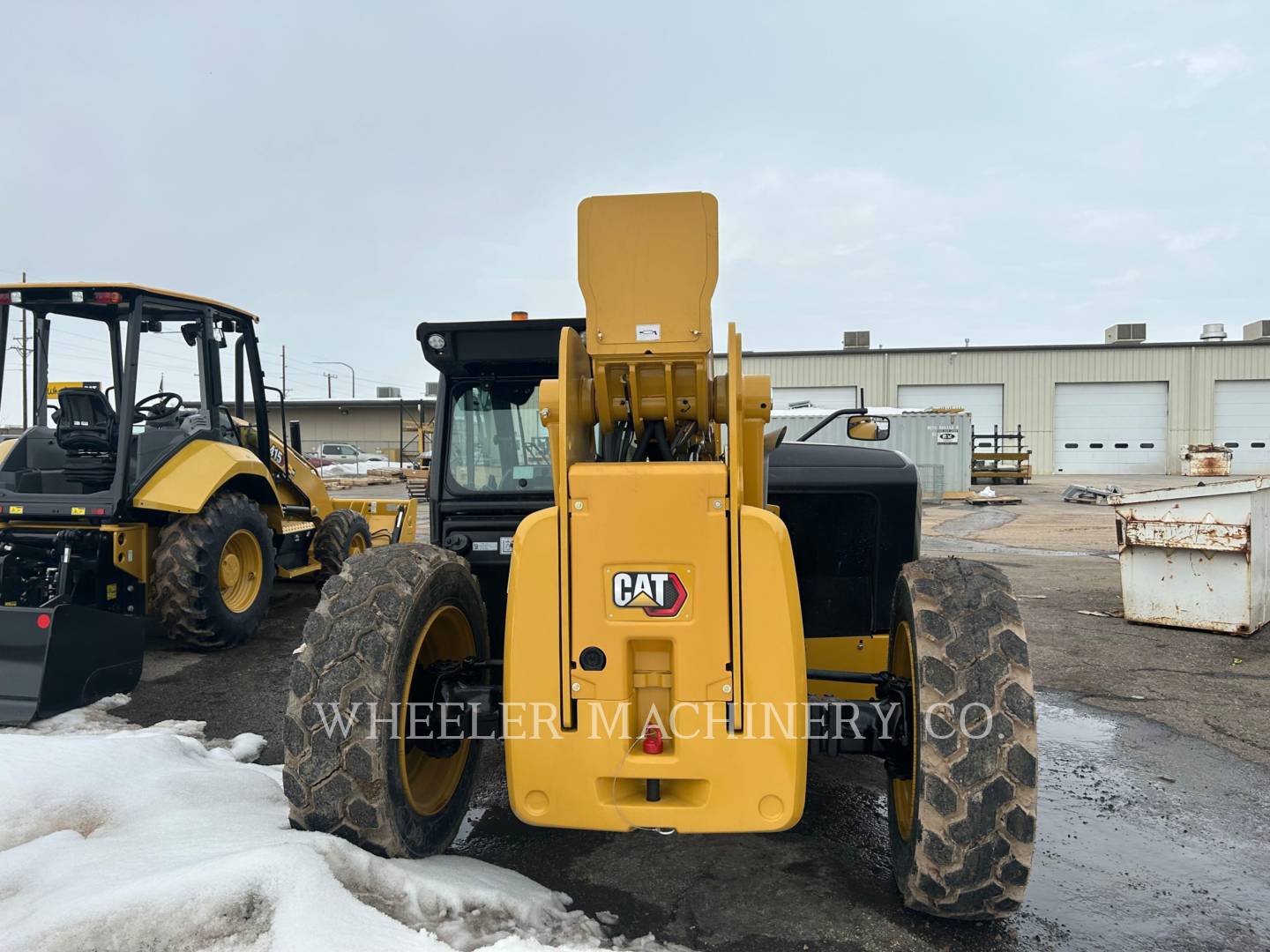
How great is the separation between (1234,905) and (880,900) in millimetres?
1281

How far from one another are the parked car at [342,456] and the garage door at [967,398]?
25.5 m

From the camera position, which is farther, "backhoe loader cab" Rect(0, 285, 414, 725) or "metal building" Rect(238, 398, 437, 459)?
"metal building" Rect(238, 398, 437, 459)

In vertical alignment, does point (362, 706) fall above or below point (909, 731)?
above

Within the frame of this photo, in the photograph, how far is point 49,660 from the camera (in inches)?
182

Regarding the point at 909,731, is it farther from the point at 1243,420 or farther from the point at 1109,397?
the point at 1243,420

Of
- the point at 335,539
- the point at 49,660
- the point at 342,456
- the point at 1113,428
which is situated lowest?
the point at 49,660

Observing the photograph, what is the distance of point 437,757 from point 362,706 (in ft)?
2.06

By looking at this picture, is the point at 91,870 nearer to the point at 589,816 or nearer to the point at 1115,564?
the point at 589,816

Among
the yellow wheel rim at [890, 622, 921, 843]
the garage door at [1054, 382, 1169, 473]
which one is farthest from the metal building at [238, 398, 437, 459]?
the yellow wheel rim at [890, 622, 921, 843]

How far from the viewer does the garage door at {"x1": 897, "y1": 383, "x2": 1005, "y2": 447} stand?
38250 millimetres

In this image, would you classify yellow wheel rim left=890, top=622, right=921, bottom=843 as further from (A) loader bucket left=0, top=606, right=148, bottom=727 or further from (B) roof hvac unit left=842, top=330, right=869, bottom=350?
(B) roof hvac unit left=842, top=330, right=869, bottom=350

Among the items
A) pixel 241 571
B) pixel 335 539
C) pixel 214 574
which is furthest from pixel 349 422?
pixel 214 574

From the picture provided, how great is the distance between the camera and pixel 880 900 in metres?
2.96

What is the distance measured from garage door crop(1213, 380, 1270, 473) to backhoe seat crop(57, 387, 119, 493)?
4249cm
